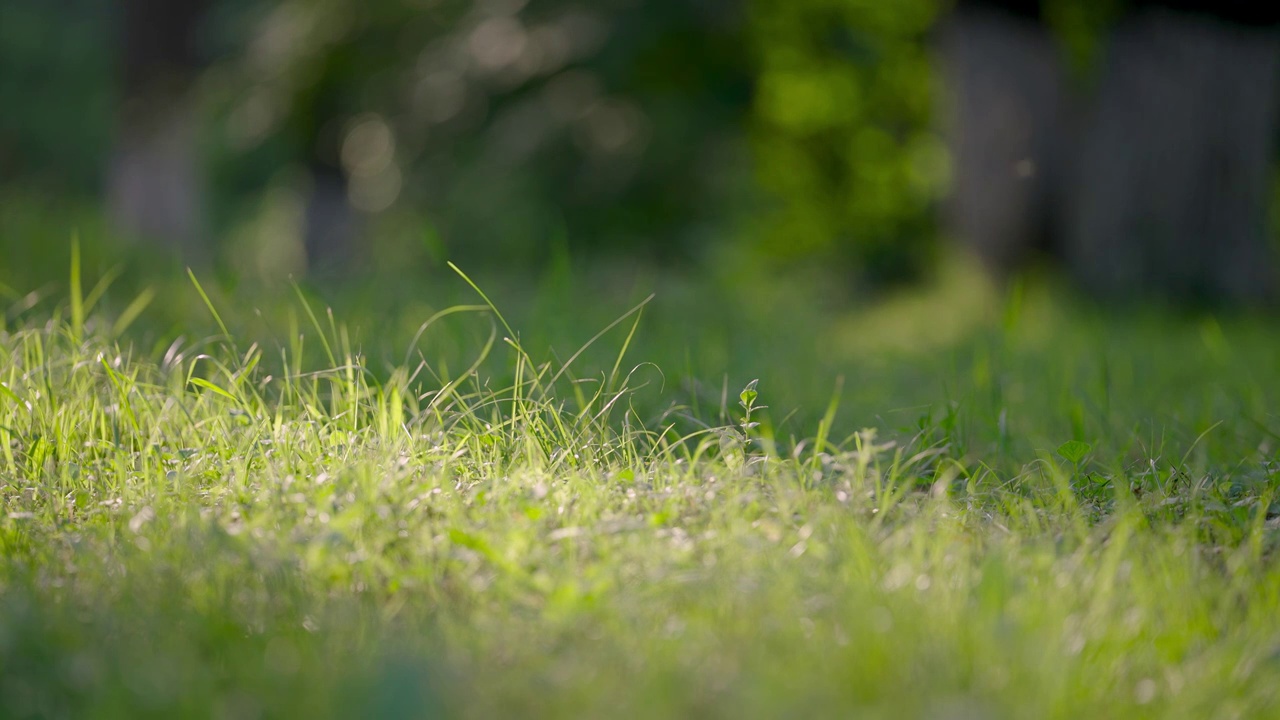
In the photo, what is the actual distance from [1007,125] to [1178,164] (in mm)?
1140

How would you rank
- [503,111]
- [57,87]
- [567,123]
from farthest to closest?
[57,87] < [567,123] < [503,111]

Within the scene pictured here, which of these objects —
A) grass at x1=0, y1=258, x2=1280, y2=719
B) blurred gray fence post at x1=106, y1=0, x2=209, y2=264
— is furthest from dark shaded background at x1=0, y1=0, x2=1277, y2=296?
grass at x1=0, y1=258, x2=1280, y2=719

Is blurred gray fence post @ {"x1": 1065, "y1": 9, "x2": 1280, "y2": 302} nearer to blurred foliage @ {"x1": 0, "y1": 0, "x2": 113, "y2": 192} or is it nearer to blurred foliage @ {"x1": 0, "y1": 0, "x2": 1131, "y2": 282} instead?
blurred foliage @ {"x1": 0, "y1": 0, "x2": 1131, "y2": 282}

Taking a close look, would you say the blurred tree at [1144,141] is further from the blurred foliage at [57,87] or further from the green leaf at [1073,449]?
the blurred foliage at [57,87]

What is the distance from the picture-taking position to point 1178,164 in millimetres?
7535

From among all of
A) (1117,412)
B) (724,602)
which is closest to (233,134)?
(1117,412)

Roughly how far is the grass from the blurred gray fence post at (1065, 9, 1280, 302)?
4.16 m

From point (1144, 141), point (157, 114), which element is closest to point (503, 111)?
point (157, 114)

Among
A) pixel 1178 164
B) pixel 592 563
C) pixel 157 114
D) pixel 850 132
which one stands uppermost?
pixel 157 114

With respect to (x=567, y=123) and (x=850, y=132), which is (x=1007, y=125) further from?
(x=567, y=123)

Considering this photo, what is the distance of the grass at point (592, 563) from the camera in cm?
189

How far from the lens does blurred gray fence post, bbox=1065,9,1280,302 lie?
24.6 ft

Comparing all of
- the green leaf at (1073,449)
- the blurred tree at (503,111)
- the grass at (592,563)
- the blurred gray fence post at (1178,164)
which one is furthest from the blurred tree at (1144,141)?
the green leaf at (1073,449)

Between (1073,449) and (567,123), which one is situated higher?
(1073,449)
